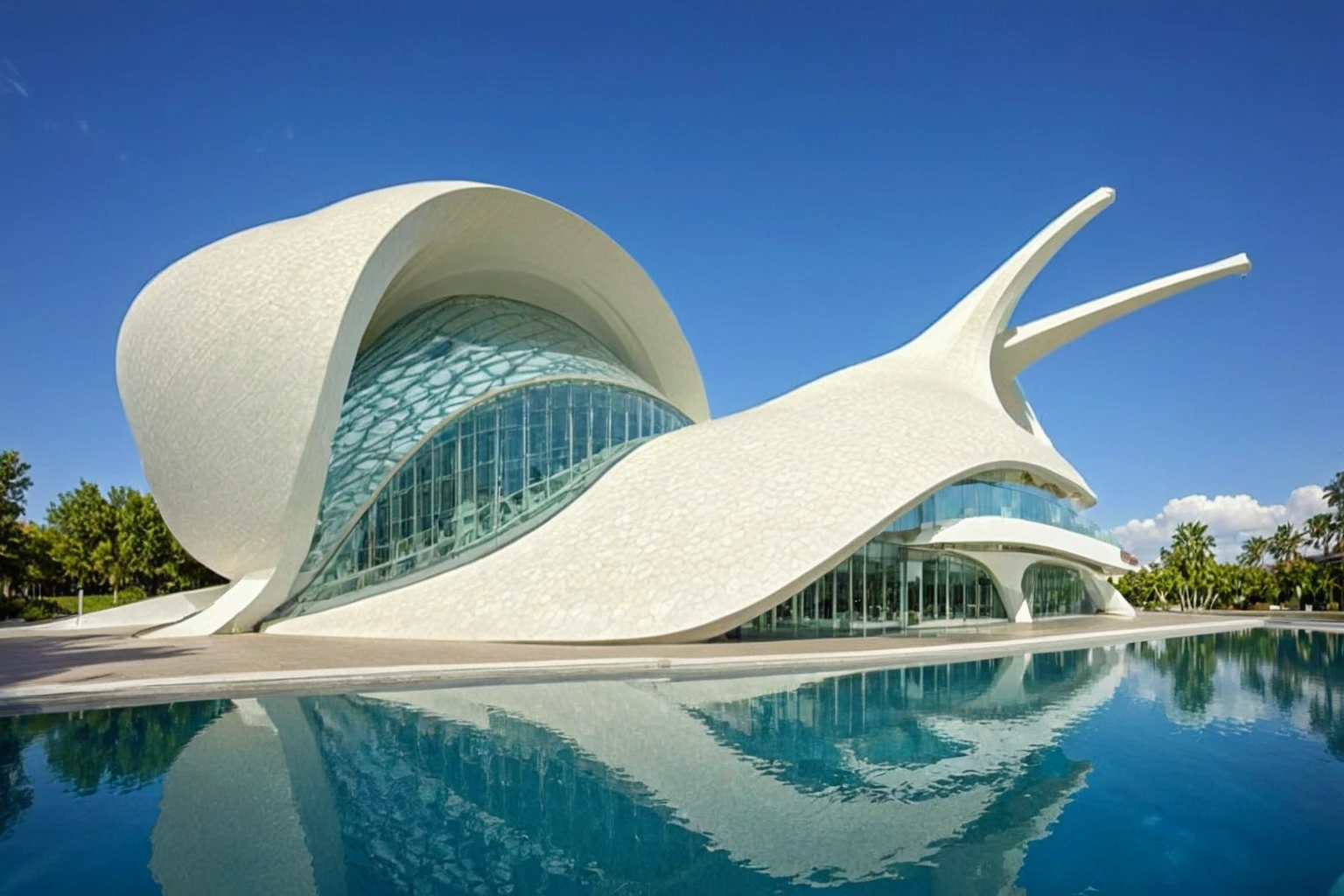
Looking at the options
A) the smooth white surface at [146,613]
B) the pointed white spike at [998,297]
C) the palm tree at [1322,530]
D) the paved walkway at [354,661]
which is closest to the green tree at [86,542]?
the smooth white surface at [146,613]

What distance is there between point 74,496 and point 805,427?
43.5 metres

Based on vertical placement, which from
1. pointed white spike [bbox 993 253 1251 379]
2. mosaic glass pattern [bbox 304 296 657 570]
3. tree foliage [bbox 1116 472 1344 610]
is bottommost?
tree foliage [bbox 1116 472 1344 610]

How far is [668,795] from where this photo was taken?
7.89m

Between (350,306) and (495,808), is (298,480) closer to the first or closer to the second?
(350,306)

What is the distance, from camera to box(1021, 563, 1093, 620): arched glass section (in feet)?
107

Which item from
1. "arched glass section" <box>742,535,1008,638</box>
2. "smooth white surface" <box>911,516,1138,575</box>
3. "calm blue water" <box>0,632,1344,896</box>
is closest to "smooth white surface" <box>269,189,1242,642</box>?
"smooth white surface" <box>911,516,1138,575</box>

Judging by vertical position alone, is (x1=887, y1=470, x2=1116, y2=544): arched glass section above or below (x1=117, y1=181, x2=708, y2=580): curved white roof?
below

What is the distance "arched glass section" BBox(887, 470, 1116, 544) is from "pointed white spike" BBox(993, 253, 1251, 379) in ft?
27.2

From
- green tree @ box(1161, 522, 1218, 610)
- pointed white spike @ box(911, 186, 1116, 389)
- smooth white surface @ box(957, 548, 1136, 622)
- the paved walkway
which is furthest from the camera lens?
green tree @ box(1161, 522, 1218, 610)

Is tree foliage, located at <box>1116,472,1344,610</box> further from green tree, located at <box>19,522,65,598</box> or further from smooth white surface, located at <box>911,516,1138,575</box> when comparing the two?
green tree, located at <box>19,522,65,598</box>

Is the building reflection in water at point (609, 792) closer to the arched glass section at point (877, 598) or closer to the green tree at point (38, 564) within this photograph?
the arched glass section at point (877, 598)

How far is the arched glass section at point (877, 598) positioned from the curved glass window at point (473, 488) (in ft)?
22.4

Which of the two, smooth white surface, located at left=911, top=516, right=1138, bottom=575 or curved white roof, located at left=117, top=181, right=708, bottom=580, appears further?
smooth white surface, located at left=911, top=516, right=1138, bottom=575

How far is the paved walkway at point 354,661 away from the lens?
1230 cm
